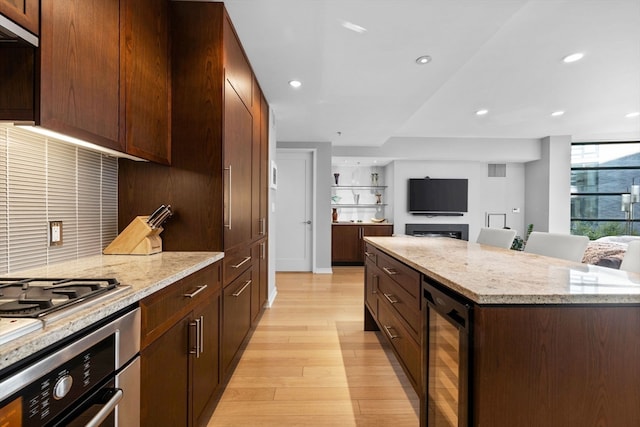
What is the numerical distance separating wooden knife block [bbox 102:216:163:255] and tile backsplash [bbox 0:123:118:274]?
11cm

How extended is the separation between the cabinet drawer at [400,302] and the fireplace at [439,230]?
4370mm

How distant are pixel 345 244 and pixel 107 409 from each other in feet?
18.1

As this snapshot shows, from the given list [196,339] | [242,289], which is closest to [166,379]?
[196,339]

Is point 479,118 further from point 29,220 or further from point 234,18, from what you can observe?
point 29,220

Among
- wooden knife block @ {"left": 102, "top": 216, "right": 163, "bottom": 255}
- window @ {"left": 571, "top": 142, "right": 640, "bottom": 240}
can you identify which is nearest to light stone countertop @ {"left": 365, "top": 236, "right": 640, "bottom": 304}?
wooden knife block @ {"left": 102, "top": 216, "right": 163, "bottom": 255}

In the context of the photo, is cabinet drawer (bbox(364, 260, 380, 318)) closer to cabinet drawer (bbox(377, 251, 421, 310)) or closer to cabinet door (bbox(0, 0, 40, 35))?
cabinet drawer (bbox(377, 251, 421, 310))

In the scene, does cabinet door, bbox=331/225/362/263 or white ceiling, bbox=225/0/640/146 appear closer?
white ceiling, bbox=225/0/640/146

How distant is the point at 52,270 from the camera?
48.6 inches

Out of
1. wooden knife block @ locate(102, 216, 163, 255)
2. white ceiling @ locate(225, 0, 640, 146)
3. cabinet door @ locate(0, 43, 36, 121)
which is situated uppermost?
white ceiling @ locate(225, 0, 640, 146)

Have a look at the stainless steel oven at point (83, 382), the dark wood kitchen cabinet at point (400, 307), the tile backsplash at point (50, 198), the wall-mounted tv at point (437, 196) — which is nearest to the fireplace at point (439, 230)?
the wall-mounted tv at point (437, 196)

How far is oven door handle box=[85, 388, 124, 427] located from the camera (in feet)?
2.32

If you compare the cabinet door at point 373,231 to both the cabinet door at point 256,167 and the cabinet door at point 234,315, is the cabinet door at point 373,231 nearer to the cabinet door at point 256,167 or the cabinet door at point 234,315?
the cabinet door at point 256,167

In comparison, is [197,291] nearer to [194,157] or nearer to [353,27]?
[194,157]

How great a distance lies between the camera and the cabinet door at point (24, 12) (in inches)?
32.1
